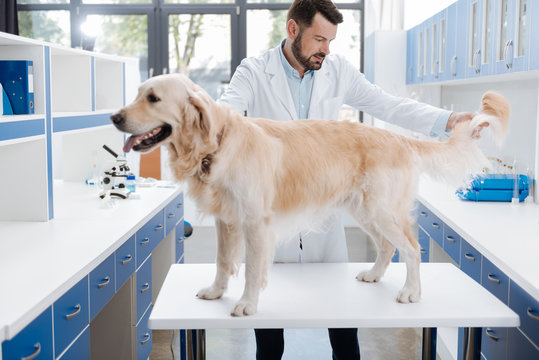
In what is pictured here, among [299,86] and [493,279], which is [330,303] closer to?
[493,279]

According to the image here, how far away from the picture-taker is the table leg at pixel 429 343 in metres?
1.90

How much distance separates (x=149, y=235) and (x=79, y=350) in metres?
1.04

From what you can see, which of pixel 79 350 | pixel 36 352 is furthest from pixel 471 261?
pixel 36 352

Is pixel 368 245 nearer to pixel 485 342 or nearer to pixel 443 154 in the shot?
pixel 485 342

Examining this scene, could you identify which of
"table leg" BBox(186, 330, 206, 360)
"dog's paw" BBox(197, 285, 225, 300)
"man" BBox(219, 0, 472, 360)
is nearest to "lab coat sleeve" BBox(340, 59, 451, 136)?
"man" BBox(219, 0, 472, 360)

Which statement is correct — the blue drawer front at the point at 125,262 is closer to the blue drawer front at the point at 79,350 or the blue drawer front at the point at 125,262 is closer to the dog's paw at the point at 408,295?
the blue drawer front at the point at 79,350

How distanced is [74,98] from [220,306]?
2.28 m

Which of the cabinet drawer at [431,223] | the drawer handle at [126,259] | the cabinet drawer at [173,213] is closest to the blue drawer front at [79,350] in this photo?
the drawer handle at [126,259]

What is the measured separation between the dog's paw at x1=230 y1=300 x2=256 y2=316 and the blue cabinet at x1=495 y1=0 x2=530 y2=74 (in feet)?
5.92

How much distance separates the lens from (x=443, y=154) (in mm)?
1808

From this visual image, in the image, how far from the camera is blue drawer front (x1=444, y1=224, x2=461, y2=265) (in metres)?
2.71

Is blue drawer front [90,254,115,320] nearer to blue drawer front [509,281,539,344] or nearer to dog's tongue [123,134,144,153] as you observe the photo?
Answer: dog's tongue [123,134,144,153]

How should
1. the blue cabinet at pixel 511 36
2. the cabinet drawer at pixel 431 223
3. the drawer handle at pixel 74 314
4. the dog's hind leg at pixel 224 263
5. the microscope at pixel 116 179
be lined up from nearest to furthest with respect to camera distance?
the dog's hind leg at pixel 224 263 < the drawer handle at pixel 74 314 < the blue cabinet at pixel 511 36 < the cabinet drawer at pixel 431 223 < the microscope at pixel 116 179

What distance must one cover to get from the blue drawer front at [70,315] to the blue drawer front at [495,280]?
1.44 metres
